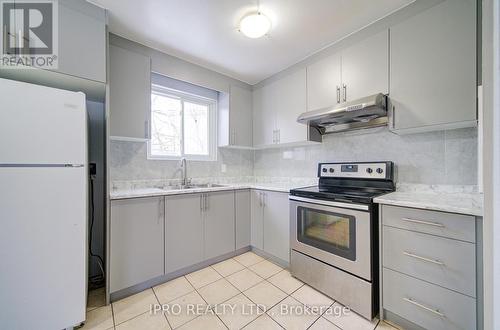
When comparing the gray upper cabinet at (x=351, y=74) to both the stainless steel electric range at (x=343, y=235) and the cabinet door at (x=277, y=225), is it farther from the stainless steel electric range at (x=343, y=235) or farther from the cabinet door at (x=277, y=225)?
the cabinet door at (x=277, y=225)

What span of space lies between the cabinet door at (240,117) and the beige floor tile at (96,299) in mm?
2094

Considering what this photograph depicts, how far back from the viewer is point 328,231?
5.53 feet

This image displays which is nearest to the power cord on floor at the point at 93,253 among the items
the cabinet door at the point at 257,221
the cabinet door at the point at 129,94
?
the cabinet door at the point at 129,94

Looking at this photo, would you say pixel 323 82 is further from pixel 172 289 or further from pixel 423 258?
pixel 172 289

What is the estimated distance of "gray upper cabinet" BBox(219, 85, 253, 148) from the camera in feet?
9.07

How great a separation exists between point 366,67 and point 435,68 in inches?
19.5

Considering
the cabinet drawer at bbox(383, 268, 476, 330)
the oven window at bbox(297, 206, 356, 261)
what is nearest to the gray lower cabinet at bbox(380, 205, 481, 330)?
the cabinet drawer at bbox(383, 268, 476, 330)

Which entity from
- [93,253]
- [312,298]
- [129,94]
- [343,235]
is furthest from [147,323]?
[129,94]

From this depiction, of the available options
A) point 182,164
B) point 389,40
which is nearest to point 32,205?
point 182,164

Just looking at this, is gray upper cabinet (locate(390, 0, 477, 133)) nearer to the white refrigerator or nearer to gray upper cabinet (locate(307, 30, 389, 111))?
gray upper cabinet (locate(307, 30, 389, 111))

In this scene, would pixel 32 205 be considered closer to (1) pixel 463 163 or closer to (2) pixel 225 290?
(2) pixel 225 290

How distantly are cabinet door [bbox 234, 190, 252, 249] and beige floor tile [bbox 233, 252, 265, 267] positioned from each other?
0.12 metres

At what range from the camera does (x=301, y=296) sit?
170cm

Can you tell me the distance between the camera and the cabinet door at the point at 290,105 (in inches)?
90.7
